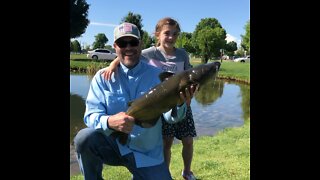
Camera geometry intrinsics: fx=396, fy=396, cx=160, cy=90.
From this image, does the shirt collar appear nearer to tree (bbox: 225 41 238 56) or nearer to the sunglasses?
the sunglasses

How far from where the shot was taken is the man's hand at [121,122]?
3334 mm

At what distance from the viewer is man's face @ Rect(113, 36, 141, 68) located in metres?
3.62

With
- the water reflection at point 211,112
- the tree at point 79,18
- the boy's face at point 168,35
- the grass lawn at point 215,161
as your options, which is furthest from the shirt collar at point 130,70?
the tree at point 79,18

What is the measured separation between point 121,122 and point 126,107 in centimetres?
30

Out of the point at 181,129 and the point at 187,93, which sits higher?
the point at 187,93

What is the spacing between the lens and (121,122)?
334 cm

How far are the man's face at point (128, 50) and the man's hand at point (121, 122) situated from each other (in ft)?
1.83

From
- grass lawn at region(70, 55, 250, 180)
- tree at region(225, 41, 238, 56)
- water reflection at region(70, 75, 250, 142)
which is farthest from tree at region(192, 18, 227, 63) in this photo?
grass lawn at region(70, 55, 250, 180)

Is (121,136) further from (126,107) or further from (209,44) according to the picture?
(209,44)

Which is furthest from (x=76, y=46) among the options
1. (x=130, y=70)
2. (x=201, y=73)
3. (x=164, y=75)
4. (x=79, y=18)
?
(x=201, y=73)
